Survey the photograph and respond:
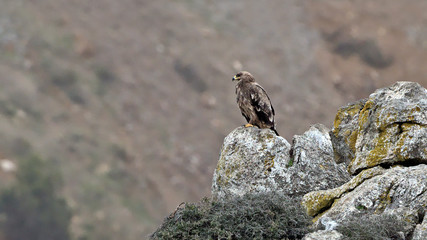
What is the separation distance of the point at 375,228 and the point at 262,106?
651cm

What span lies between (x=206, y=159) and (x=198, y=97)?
8.77m

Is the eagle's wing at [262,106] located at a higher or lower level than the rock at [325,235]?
higher

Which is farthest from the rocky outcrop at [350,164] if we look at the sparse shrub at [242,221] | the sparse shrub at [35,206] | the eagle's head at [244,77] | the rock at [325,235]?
the sparse shrub at [35,206]

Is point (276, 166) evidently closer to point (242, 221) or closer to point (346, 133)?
point (346, 133)

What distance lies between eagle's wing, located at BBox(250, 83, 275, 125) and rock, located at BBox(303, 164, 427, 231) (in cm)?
486

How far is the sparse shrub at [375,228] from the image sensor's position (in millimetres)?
7273

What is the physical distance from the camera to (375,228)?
736 centimetres

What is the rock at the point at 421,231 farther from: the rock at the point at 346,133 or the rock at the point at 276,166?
the rock at the point at 346,133

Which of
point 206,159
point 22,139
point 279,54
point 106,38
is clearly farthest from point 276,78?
point 22,139

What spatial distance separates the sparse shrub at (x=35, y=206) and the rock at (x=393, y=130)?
45.9 m

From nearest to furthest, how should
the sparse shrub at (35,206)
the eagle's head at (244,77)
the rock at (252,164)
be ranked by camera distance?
the rock at (252,164), the eagle's head at (244,77), the sparse shrub at (35,206)

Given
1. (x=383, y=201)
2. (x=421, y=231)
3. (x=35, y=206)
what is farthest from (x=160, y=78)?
(x=421, y=231)

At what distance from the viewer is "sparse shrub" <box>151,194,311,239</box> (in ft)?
26.0

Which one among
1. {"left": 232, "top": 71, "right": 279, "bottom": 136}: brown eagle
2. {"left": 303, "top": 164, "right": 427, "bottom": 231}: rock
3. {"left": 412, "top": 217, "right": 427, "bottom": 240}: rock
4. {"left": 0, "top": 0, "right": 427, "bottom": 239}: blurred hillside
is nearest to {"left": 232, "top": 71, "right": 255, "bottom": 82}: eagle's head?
{"left": 232, "top": 71, "right": 279, "bottom": 136}: brown eagle
